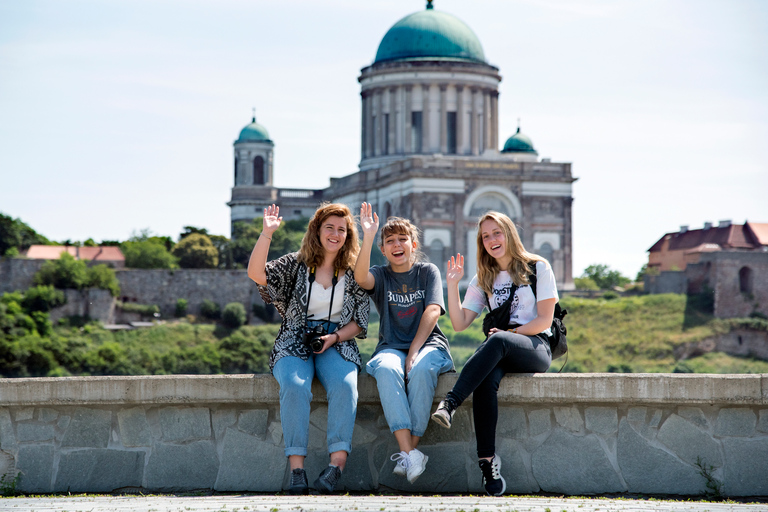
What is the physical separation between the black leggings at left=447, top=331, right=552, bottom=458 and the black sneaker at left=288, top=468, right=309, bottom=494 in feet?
2.92

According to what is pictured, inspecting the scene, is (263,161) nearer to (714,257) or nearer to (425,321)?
(714,257)

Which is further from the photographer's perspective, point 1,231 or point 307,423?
point 1,231

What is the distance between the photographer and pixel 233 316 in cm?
5788

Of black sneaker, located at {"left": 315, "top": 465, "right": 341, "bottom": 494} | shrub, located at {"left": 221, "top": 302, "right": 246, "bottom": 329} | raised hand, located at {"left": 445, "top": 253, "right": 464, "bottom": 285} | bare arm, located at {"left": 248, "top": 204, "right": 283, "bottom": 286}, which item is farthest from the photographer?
shrub, located at {"left": 221, "top": 302, "right": 246, "bottom": 329}

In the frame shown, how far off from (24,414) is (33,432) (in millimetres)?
114

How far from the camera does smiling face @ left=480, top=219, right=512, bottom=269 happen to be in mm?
7025

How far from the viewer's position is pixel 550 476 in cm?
654

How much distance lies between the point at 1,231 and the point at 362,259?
6452cm

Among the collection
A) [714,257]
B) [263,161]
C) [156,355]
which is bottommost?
[156,355]

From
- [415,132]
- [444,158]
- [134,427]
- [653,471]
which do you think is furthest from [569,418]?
[415,132]

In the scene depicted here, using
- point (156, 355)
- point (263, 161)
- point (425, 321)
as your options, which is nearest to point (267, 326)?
point (156, 355)

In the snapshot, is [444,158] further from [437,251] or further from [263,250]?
[263,250]

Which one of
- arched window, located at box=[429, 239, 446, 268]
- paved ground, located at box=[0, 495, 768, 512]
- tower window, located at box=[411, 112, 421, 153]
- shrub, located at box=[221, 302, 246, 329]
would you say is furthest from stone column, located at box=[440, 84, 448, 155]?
paved ground, located at box=[0, 495, 768, 512]

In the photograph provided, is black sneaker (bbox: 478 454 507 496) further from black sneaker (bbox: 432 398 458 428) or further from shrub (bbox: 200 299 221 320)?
shrub (bbox: 200 299 221 320)
